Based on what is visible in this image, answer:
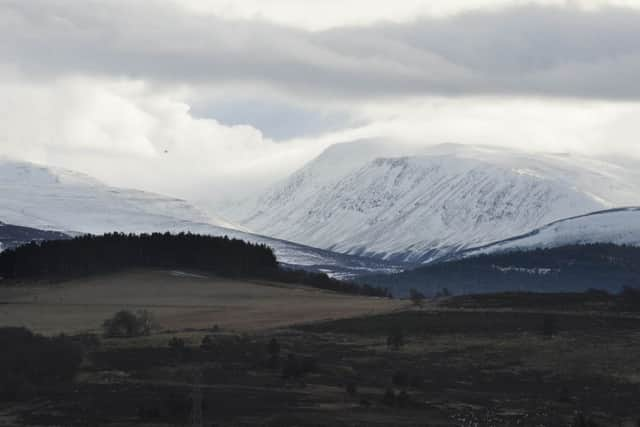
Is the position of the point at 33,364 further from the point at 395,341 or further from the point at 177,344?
the point at 395,341

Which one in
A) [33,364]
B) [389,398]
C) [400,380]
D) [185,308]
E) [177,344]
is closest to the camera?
[389,398]

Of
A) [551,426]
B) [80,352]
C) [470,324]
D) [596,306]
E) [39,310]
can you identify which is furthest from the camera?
[39,310]

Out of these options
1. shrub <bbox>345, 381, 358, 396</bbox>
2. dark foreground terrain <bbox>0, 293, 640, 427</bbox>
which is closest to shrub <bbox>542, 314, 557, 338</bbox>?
dark foreground terrain <bbox>0, 293, 640, 427</bbox>

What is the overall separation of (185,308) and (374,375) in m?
67.0

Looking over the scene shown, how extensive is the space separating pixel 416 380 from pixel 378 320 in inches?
1716

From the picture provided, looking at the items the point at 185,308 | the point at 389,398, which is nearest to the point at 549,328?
the point at 389,398

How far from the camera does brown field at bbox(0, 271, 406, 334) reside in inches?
5984

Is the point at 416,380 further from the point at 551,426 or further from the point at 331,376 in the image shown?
the point at 551,426

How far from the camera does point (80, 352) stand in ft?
371

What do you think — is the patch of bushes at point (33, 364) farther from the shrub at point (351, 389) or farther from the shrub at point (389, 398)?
the shrub at point (389, 398)

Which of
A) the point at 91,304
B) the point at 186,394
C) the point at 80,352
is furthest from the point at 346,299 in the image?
the point at 186,394

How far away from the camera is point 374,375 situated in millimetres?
112000

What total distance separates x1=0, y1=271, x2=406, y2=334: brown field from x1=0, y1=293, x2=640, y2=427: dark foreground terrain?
9167 mm

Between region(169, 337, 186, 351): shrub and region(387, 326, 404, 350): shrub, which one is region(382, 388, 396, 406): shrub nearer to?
region(169, 337, 186, 351): shrub
